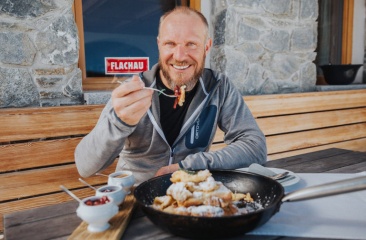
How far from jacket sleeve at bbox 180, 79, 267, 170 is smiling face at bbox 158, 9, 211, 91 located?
26 centimetres

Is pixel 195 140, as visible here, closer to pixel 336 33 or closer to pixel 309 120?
pixel 309 120

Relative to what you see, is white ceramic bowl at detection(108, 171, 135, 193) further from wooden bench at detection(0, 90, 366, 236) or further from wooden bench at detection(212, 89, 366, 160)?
wooden bench at detection(212, 89, 366, 160)

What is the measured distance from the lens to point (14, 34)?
2268 millimetres

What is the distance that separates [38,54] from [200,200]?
193cm

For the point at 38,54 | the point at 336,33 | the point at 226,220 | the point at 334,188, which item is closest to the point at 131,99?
the point at 226,220

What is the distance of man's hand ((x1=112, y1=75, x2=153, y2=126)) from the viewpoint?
127 centimetres

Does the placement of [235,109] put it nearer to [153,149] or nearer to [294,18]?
[153,149]

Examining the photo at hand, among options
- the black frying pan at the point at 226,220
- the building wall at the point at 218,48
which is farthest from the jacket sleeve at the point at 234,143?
the building wall at the point at 218,48

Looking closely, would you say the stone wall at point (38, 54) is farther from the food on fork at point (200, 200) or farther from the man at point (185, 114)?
the food on fork at point (200, 200)

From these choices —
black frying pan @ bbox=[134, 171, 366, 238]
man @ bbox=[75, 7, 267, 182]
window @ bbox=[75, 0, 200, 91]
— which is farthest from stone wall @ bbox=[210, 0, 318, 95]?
black frying pan @ bbox=[134, 171, 366, 238]

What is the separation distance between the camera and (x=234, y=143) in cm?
173

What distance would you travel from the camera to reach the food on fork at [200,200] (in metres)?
0.90

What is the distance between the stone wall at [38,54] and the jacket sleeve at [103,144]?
3.44ft

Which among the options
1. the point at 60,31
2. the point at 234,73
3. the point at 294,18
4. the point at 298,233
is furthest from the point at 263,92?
the point at 298,233
